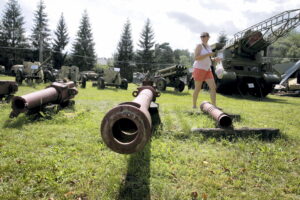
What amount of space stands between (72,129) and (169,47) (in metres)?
67.3

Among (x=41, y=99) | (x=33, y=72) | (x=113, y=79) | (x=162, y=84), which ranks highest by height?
(x=33, y=72)

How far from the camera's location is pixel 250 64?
13.7 metres

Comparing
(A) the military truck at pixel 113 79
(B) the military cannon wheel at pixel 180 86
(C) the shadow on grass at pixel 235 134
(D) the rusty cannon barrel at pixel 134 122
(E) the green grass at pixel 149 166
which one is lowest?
(E) the green grass at pixel 149 166

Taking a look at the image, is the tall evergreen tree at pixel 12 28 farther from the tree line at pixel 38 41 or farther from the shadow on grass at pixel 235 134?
the shadow on grass at pixel 235 134

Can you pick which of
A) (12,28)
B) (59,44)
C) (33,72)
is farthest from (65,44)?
(33,72)

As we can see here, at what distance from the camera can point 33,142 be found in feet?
11.3

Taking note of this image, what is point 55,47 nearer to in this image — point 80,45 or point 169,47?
point 80,45

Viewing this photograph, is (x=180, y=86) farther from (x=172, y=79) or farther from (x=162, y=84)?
(x=162, y=84)

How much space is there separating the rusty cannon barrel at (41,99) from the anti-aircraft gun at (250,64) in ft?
28.8

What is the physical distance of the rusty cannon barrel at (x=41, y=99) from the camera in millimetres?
4465

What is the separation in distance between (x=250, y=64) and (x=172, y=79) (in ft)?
16.1

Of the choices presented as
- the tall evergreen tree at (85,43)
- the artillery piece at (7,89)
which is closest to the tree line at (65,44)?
the tall evergreen tree at (85,43)

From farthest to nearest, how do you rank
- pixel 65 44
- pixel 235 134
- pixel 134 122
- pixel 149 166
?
pixel 65 44 → pixel 235 134 → pixel 149 166 → pixel 134 122

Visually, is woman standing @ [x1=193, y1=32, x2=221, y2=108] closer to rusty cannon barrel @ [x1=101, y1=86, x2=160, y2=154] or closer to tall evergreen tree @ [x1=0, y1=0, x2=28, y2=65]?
rusty cannon barrel @ [x1=101, y1=86, x2=160, y2=154]
